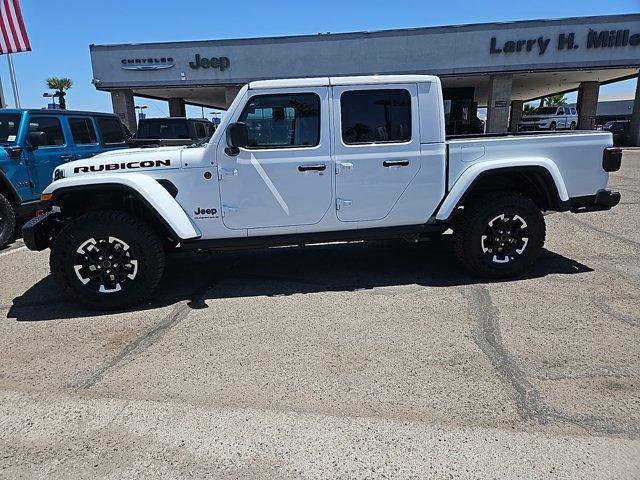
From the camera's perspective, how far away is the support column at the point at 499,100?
23828mm

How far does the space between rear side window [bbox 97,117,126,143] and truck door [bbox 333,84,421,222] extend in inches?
240

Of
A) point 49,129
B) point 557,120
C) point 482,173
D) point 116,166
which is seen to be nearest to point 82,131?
point 49,129

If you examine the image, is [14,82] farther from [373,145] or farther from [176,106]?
[373,145]

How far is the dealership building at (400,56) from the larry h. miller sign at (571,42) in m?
0.05

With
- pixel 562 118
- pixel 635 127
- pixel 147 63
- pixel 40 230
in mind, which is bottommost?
pixel 40 230

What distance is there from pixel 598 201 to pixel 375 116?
2601mm

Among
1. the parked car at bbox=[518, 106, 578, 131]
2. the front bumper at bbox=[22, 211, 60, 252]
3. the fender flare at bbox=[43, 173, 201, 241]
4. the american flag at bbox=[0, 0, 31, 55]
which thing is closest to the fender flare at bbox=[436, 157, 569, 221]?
the fender flare at bbox=[43, 173, 201, 241]

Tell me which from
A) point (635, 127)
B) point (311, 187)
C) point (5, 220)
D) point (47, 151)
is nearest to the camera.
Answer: point (311, 187)

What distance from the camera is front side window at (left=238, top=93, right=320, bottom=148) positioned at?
432 cm

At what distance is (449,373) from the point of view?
10.2 feet

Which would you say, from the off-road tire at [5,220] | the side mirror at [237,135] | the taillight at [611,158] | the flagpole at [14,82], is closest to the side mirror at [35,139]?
the off-road tire at [5,220]

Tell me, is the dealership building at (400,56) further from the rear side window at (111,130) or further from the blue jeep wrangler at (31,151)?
the blue jeep wrangler at (31,151)

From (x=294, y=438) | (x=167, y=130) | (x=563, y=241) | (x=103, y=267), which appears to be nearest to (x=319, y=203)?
(x=103, y=267)

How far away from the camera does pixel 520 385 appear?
294 cm
